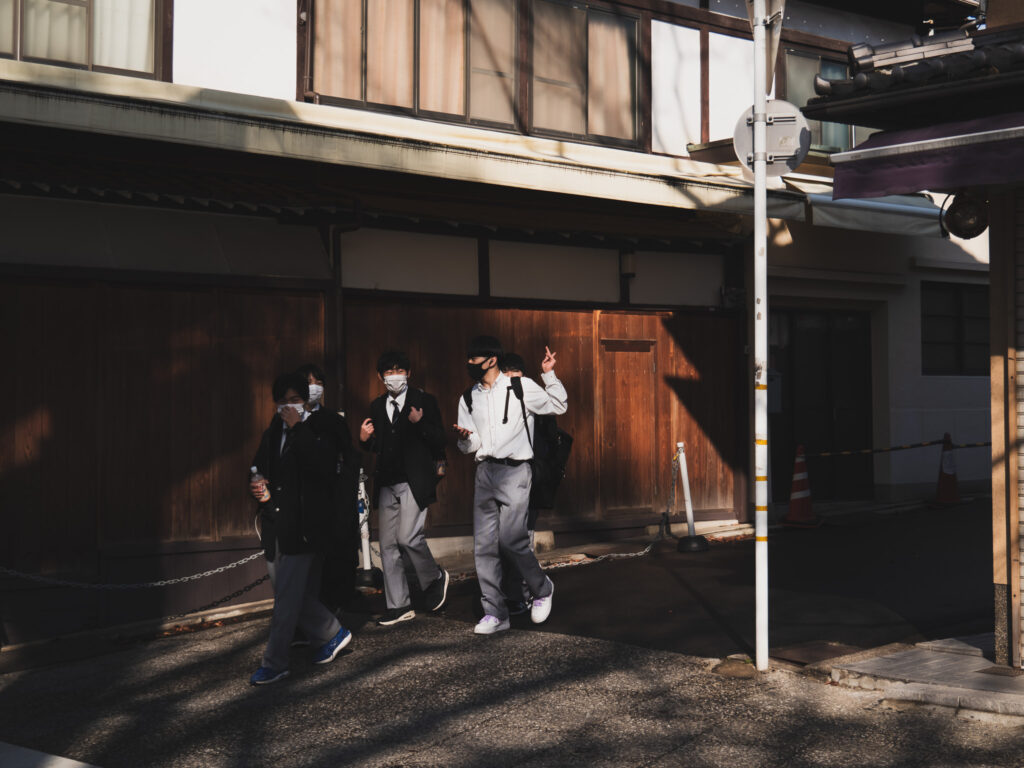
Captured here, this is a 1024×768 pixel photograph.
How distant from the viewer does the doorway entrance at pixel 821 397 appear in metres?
15.1

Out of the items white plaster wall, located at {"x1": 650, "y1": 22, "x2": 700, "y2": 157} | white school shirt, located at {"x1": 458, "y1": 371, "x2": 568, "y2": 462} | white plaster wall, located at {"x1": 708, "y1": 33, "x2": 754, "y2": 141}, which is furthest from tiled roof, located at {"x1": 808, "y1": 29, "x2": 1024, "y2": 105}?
white plaster wall, located at {"x1": 708, "y1": 33, "x2": 754, "y2": 141}

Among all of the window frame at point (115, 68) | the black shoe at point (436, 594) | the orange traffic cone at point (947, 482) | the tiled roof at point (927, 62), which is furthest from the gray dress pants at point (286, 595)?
the orange traffic cone at point (947, 482)

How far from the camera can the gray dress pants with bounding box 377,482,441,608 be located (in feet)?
28.5

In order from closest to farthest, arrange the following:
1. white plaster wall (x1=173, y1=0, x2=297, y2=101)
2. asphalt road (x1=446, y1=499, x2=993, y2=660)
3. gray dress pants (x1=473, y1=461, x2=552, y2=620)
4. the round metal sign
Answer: the round metal sign, asphalt road (x1=446, y1=499, x2=993, y2=660), gray dress pants (x1=473, y1=461, x2=552, y2=620), white plaster wall (x1=173, y1=0, x2=297, y2=101)

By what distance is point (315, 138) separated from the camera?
991cm

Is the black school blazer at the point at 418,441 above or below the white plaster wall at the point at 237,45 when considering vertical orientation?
below

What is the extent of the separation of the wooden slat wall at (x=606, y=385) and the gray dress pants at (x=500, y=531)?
3.18 meters

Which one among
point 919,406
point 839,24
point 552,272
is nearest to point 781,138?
point 552,272

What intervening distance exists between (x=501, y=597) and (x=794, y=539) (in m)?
5.25

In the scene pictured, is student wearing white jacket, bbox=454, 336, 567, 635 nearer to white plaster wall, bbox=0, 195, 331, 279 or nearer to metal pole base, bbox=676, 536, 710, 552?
white plaster wall, bbox=0, 195, 331, 279

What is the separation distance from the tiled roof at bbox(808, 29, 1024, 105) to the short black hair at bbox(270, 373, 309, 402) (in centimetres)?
359

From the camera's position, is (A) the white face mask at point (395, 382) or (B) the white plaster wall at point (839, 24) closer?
(A) the white face mask at point (395, 382)

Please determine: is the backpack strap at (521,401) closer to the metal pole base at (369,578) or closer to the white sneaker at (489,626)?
the white sneaker at (489,626)

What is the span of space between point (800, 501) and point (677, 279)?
2.97 meters
